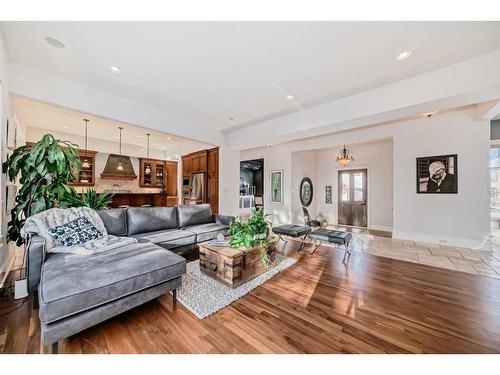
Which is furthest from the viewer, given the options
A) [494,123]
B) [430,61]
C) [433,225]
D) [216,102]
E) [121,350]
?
[494,123]

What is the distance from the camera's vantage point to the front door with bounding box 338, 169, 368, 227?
668 centimetres

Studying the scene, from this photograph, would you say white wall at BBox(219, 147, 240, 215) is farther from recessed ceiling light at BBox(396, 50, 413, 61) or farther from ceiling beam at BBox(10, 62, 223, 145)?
recessed ceiling light at BBox(396, 50, 413, 61)

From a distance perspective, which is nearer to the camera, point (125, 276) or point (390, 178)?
point (125, 276)

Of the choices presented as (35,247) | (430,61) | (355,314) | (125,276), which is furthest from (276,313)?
(430,61)

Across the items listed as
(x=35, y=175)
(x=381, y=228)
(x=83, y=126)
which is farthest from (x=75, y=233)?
(x=381, y=228)

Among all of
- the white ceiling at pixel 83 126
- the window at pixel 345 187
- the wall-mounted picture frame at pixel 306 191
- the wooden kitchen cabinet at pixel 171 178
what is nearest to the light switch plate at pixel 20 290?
the white ceiling at pixel 83 126

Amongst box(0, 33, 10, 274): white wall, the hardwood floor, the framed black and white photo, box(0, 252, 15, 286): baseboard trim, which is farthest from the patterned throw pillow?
the framed black and white photo

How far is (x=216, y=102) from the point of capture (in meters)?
3.94

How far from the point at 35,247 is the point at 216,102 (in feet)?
10.9

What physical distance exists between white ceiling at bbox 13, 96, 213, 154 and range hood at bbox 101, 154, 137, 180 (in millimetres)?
670

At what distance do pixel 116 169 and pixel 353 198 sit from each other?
8.13 m

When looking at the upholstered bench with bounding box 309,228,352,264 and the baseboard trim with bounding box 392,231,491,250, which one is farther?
the baseboard trim with bounding box 392,231,491,250

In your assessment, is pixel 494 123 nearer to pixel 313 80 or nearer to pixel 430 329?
pixel 313 80

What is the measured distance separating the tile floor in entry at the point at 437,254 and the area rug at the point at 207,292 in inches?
95.8
